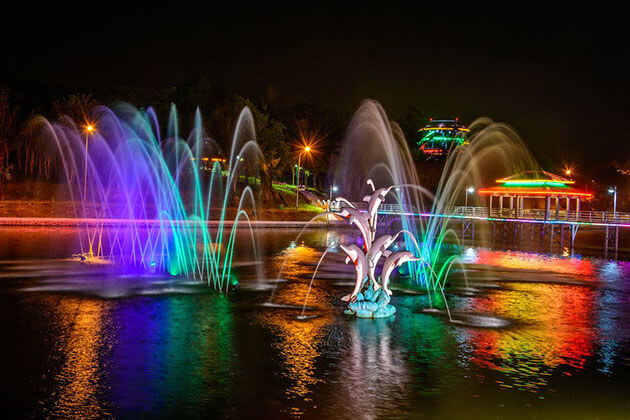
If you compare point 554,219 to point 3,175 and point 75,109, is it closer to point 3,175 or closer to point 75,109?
point 75,109

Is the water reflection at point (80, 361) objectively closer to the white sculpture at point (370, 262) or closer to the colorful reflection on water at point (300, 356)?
the colorful reflection on water at point (300, 356)

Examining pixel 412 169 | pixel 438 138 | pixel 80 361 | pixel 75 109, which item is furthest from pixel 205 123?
pixel 80 361

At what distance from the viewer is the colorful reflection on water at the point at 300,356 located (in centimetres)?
1396

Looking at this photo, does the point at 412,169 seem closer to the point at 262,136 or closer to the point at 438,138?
the point at 438,138

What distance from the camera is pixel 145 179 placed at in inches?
3406

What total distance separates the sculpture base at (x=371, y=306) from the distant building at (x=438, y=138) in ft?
354

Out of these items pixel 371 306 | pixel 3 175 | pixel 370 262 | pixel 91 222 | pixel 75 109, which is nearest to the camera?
pixel 371 306

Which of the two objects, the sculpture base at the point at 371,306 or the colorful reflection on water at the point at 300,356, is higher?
the sculpture base at the point at 371,306

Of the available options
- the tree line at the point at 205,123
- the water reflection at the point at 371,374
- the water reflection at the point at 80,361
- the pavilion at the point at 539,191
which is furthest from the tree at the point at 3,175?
the water reflection at the point at 371,374

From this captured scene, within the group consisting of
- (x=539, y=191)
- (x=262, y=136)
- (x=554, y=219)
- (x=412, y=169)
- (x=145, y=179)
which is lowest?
(x=554, y=219)

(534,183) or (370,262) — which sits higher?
(534,183)

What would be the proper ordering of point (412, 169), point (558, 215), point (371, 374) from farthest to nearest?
point (412, 169)
point (558, 215)
point (371, 374)

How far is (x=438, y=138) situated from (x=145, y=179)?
70.1 meters

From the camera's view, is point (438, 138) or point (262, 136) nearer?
point (262, 136)
